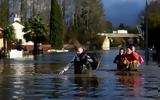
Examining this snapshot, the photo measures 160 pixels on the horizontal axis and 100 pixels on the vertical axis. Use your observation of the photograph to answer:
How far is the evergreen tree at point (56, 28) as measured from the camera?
101 m

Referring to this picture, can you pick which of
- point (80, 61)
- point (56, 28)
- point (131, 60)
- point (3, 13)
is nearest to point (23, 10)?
point (56, 28)

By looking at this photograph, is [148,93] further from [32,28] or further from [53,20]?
[53,20]

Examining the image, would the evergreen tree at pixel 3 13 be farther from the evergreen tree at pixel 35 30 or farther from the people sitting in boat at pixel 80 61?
the people sitting in boat at pixel 80 61

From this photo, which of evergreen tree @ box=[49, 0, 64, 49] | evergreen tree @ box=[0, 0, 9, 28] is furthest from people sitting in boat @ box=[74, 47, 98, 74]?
evergreen tree @ box=[49, 0, 64, 49]

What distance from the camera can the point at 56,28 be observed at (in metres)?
103

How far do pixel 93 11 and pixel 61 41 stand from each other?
110 feet

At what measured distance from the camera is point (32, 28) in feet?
286

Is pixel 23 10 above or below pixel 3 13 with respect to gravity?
above

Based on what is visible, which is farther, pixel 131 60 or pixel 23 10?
pixel 23 10

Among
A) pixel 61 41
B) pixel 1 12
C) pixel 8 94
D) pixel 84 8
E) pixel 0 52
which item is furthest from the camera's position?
pixel 84 8

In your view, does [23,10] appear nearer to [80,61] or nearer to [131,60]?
[131,60]

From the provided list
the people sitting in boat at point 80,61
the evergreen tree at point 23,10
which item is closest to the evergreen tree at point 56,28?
the evergreen tree at point 23,10

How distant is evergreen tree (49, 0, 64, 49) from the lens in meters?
101

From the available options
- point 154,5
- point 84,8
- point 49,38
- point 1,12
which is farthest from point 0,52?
point 84,8
